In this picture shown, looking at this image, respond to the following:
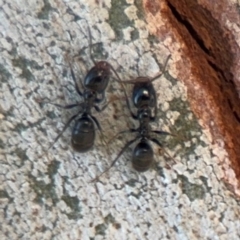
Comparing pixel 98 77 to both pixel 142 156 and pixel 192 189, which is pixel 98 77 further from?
pixel 192 189

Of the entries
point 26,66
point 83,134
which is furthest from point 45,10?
point 83,134

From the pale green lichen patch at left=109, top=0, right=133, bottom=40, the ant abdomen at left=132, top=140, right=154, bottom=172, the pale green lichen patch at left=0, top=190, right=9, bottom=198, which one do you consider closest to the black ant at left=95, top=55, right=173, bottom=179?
the ant abdomen at left=132, top=140, right=154, bottom=172

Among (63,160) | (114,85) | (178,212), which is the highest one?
(114,85)

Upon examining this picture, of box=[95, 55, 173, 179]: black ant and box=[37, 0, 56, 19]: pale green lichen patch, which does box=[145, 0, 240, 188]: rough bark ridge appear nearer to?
box=[95, 55, 173, 179]: black ant

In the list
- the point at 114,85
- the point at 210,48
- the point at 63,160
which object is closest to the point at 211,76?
the point at 210,48

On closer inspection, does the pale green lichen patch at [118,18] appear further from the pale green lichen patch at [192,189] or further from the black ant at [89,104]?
the pale green lichen patch at [192,189]

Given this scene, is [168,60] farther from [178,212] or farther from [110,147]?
[178,212]

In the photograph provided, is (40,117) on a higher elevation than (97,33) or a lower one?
lower

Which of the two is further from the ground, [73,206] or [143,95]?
[143,95]
